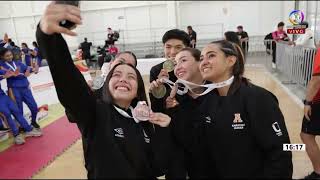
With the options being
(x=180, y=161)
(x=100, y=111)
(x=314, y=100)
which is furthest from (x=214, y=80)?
(x=314, y=100)

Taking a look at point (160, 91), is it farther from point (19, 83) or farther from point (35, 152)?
point (19, 83)

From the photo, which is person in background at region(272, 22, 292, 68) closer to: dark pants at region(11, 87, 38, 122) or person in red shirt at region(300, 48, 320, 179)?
person in red shirt at region(300, 48, 320, 179)

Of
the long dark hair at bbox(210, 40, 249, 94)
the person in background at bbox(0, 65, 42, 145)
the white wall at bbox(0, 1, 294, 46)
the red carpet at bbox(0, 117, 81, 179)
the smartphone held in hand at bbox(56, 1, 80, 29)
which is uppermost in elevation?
the white wall at bbox(0, 1, 294, 46)

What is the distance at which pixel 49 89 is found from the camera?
23.0ft

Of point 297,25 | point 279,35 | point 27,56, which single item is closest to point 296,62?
point 279,35

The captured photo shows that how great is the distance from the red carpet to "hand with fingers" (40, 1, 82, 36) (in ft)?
9.65

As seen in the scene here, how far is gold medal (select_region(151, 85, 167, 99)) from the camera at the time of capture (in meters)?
1.61

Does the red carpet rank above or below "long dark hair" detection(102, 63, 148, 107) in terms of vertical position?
below

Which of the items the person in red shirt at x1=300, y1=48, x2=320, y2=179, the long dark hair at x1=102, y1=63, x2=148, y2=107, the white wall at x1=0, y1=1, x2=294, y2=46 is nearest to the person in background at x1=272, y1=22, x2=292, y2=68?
the person in red shirt at x1=300, y1=48, x2=320, y2=179

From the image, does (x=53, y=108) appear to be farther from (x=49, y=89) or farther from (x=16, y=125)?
(x=16, y=125)

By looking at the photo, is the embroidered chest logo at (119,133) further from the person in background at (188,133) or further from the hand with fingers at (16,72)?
the hand with fingers at (16,72)

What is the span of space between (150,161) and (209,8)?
16156 millimetres

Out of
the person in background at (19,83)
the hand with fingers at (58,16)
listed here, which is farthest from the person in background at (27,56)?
the hand with fingers at (58,16)

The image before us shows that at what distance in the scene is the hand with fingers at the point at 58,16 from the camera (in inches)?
35.2
